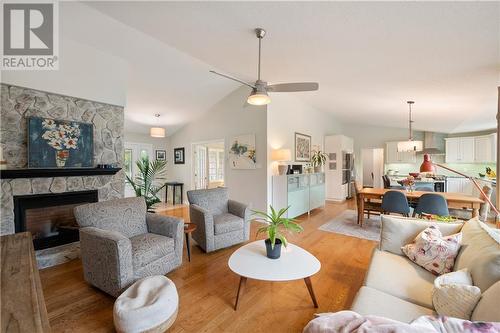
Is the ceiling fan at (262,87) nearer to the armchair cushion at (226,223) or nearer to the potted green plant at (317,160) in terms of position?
the armchair cushion at (226,223)

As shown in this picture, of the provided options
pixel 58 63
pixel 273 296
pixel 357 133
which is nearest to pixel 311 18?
pixel 273 296

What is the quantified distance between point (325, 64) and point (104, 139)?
3631 mm

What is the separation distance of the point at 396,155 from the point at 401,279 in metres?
7.00

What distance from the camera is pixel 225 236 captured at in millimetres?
3188

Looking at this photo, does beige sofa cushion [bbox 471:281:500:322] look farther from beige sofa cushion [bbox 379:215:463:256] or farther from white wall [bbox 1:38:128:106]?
white wall [bbox 1:38:128:106]

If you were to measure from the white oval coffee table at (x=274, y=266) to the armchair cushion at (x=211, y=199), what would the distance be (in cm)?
140

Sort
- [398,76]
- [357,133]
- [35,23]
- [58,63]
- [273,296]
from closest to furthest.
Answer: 1. [273,296]
2. [35,23]
3. [58,63]
4. [398,76]
5. [357,133]

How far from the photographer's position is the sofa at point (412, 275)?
1.24 metres

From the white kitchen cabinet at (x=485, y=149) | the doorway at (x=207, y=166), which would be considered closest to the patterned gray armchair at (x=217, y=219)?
the doorway at (x=207, y=166)

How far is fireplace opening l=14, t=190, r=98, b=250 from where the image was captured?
284 cm

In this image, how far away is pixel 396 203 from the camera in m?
3.72

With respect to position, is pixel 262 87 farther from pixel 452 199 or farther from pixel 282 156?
pixel 452 199

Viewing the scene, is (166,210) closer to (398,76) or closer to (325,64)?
(325,64)

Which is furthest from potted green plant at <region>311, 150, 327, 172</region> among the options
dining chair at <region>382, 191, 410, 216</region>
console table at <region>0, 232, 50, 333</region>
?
console table at <region>0, 232, 50, 333</region>
